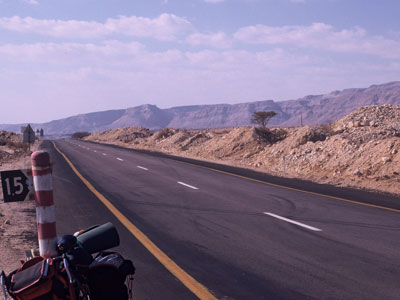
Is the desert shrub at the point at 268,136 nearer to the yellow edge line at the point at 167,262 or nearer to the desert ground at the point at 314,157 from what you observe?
the desert ground at the point at 314,157

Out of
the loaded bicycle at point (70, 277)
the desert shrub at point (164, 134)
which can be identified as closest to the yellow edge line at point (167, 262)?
the loaded bicycle at point (70, 277)

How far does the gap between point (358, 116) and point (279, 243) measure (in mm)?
30508

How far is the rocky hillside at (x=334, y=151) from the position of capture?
63.2ft

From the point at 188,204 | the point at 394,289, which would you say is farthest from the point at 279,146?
the point at 394,289

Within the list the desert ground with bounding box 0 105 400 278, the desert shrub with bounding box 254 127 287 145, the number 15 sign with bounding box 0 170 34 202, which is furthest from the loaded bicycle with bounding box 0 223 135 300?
the desert shrub with bounding box 254 127 287 145

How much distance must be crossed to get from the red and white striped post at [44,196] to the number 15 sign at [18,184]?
0.58 metres

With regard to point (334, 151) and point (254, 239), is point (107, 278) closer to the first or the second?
point (254, 239)

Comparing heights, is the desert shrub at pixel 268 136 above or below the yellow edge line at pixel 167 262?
above

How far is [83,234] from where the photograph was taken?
13.1 ft

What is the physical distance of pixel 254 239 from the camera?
8008mm

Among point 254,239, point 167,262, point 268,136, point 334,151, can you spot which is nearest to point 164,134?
point 268,136

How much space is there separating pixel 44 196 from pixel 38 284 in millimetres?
1840

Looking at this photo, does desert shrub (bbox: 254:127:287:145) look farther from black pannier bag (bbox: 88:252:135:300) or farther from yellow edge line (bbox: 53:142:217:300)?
black pannier bag (bbox: 88:252:135:300)

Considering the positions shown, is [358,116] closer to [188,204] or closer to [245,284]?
[188,204]
